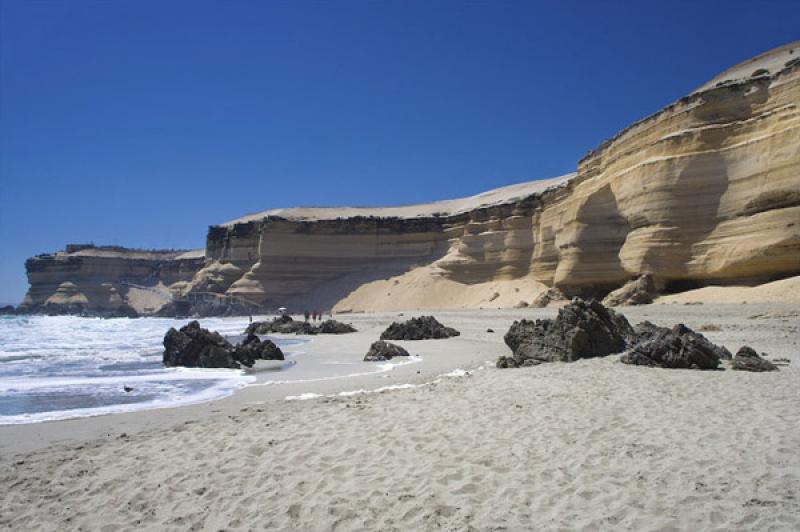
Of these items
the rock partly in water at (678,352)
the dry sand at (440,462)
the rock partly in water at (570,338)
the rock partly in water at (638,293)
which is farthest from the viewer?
the rock partly in water at (638,293)

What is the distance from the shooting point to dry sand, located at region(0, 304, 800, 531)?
12.3 ft

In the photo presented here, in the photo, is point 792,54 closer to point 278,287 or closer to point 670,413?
point 670,413

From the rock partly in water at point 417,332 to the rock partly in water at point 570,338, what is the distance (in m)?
8.33

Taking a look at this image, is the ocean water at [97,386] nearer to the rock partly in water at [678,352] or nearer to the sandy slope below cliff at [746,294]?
the rock partly in water at [678,352]

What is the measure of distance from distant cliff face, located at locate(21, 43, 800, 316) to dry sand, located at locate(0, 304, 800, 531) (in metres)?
16.0

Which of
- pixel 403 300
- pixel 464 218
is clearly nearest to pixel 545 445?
pixel 403 300

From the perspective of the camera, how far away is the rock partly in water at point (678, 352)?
9.02 metres

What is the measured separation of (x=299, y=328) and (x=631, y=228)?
18.3 metres

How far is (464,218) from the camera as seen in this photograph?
51344 mm

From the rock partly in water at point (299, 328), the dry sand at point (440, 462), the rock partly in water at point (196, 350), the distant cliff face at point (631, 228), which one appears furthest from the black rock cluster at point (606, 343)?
the rock partly in water at point (299, 328)

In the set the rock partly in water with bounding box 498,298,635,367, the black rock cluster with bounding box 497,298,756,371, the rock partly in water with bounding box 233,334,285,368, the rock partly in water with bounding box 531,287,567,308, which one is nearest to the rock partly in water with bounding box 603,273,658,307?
Result: the rock partly in water with bounding box 531,287,567,308

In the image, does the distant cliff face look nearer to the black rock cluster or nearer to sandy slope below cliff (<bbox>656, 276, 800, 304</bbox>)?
sandy slope below cliff (<bbox>656, 276, 800, 304</bbox>)

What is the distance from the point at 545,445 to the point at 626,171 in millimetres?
25383

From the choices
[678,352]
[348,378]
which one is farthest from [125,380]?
[678,352]
